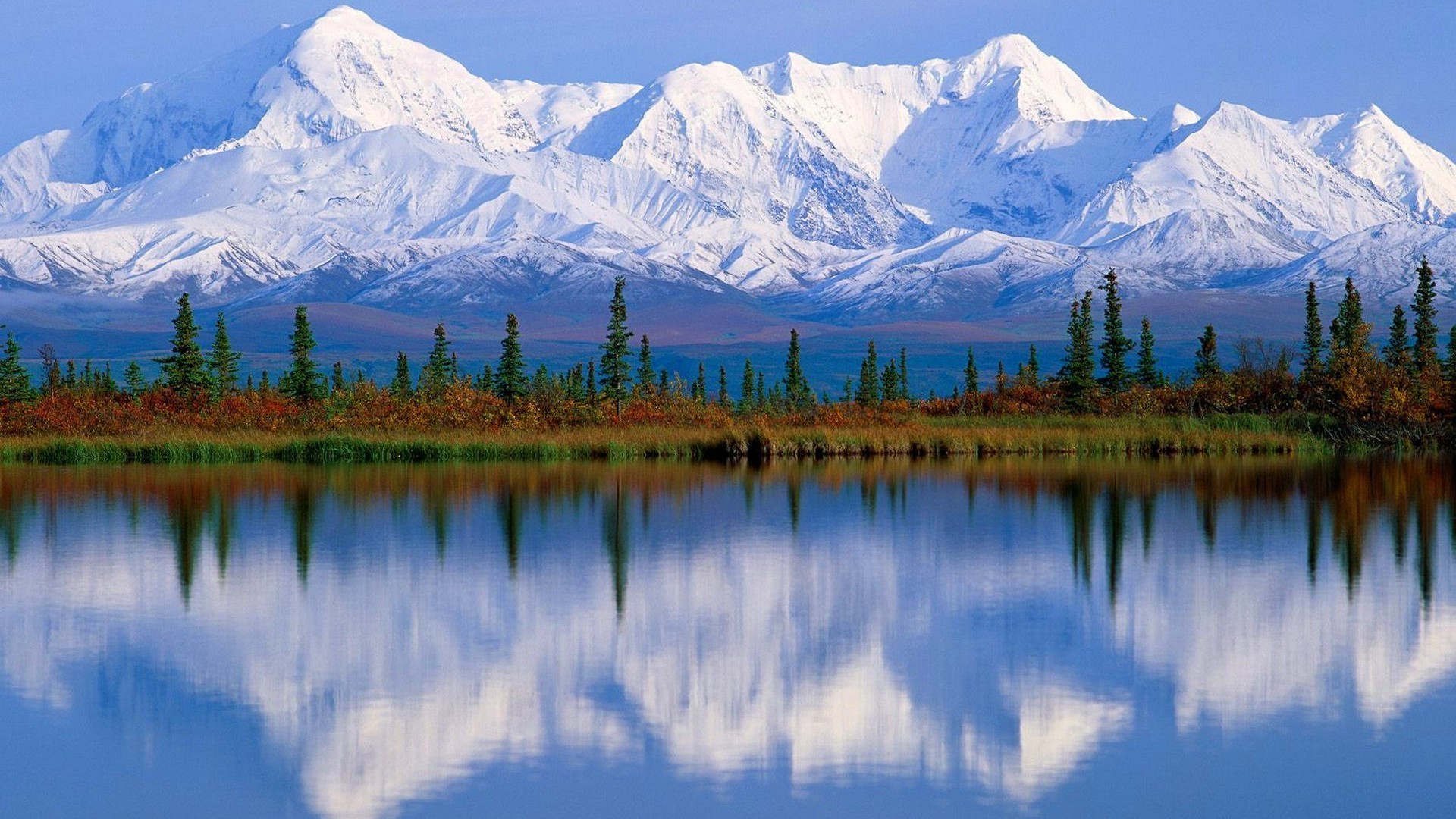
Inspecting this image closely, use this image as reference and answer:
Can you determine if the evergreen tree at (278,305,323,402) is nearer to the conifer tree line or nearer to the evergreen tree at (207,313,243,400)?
the conifer tree line

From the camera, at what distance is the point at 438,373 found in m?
87.8

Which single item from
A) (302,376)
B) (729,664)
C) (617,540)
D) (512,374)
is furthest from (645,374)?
(729,664)

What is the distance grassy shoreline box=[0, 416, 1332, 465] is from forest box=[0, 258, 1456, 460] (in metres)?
0.09

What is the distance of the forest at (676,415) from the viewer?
69438 mm

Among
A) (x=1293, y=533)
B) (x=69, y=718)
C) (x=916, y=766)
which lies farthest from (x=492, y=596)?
(x=1293, y=533)

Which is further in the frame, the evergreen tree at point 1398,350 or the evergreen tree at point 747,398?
the evergreen tree at point 747,398

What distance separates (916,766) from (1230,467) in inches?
1809

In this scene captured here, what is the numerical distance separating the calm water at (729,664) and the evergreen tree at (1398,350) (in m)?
44.9

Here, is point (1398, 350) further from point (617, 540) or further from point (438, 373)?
point (617, 540)

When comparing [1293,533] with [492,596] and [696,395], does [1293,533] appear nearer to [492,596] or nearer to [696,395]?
[492,596]

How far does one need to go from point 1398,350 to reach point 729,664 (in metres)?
72.3

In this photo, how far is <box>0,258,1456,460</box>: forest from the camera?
6944 cm

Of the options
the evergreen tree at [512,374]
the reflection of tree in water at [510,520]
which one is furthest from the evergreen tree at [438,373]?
the reflection of tree in water at [510,520]

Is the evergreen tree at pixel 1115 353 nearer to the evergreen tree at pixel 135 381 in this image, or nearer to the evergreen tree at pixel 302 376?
the evergreen tree at pixel 302 376
